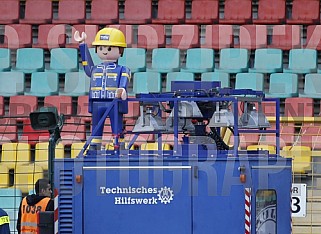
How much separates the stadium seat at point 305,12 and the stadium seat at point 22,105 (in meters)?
4.29

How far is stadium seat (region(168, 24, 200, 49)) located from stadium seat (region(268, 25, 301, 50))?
1.21 m

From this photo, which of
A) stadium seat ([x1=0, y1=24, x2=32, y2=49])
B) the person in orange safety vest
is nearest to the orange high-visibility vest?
the person in orange safety vest

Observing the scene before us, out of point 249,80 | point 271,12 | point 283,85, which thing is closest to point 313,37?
point 271,12

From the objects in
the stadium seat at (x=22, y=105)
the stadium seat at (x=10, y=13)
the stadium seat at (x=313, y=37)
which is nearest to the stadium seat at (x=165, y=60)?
the stadium seat at (x=22, y=105)

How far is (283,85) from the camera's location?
1562cm

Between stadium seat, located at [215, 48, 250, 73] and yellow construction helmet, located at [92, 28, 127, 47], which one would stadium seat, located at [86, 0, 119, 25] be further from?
yellow construction helmet, located at [92, 28, 127, 47]

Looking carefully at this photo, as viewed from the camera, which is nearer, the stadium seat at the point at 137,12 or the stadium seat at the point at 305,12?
the stadium seat at the point at 305,12

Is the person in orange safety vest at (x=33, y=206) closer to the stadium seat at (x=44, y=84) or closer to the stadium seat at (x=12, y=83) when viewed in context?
the stadium seat at (x=44, y=84)

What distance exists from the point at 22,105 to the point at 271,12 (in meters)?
4.28

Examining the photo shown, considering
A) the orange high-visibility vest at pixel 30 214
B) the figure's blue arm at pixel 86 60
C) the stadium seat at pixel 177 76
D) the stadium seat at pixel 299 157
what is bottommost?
the orange high-visibility vest at pixel 30 214

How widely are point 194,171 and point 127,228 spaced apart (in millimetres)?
784

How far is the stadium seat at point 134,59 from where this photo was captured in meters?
15.9

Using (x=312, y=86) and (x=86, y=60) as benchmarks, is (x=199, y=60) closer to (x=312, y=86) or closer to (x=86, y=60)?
(x=312, y=86)

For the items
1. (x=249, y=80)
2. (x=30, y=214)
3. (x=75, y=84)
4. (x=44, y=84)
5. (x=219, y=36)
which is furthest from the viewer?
(x=219, y=36)
